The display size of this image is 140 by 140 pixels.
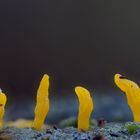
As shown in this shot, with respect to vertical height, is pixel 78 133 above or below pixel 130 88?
below

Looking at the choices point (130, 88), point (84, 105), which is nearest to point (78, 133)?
point (84, 105)

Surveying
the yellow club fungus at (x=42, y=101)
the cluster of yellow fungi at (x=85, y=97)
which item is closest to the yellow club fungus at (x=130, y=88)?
the cluster of yellow fungi at (x=85, y=97)

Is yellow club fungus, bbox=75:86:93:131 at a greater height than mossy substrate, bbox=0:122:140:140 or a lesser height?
greater

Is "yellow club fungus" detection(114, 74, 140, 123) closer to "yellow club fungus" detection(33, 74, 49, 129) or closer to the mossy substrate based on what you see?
the mossy substrate

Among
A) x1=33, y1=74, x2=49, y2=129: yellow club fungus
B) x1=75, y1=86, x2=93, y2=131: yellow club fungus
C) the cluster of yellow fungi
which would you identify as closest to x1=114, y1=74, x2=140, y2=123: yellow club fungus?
the cluster of yellow fungi

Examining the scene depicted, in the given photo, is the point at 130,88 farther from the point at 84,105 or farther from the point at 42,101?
the point at 42,101

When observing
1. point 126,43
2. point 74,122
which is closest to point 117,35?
point 126,43

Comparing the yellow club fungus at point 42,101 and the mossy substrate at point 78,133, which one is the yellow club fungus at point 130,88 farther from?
the yellow club fungus at point 42,101

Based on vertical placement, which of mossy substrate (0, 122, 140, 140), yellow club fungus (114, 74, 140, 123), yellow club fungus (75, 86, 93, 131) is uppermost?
yellow club fungus (114, 74, 140, 123)

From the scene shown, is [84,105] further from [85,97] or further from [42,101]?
[42,101]
